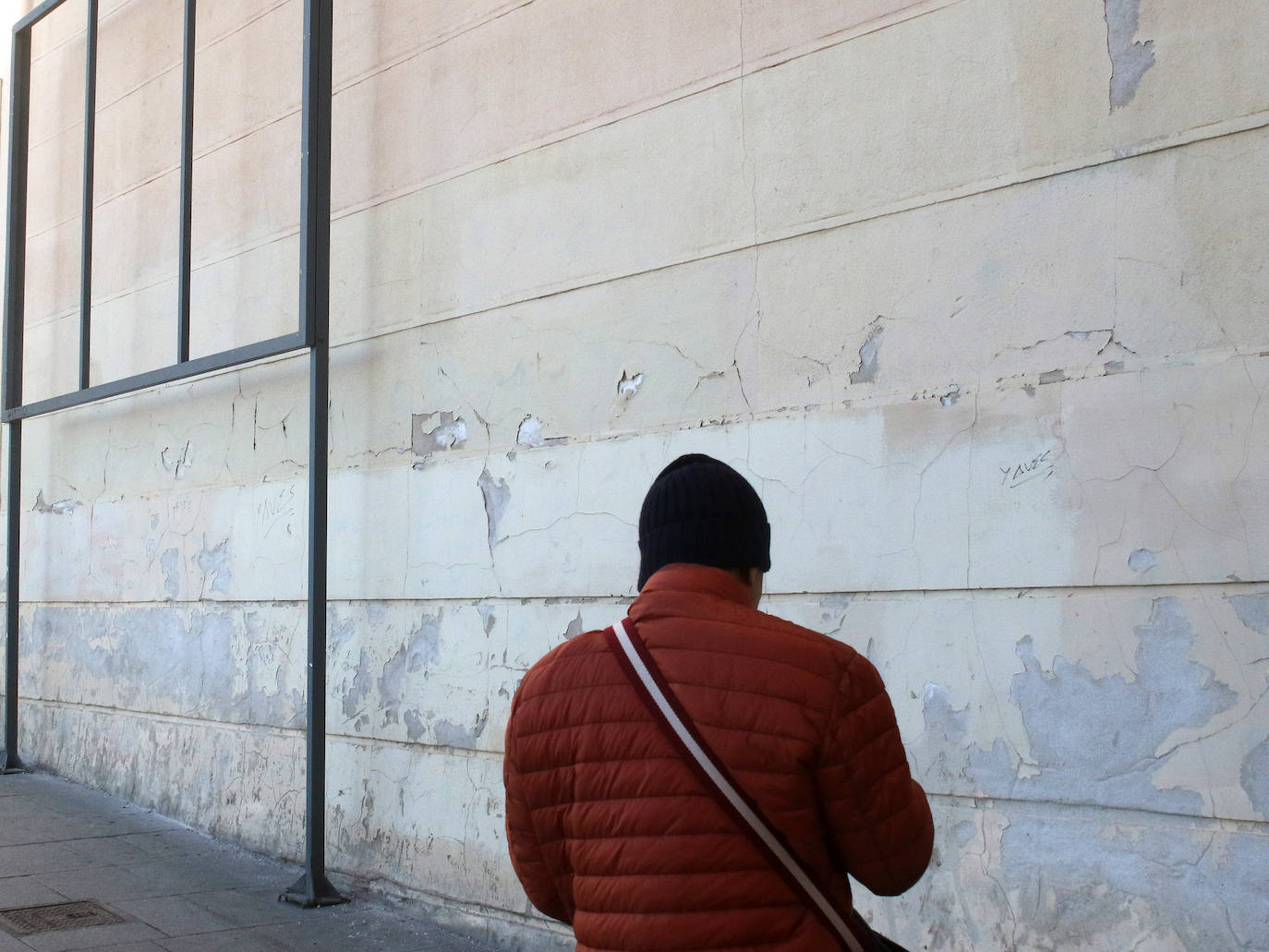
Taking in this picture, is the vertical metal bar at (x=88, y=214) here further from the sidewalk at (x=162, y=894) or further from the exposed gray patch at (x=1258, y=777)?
the exposed gray patch at (x=1258, y=777)

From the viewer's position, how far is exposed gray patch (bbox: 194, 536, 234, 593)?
6371 millimetres

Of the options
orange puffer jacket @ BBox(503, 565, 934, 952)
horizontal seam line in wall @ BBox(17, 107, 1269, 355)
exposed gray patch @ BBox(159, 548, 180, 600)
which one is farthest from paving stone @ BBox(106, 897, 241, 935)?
orange puffer jacket @ BBox(503, 565, 934, 952)

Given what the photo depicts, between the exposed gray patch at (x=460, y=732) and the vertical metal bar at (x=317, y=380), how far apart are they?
1.66 ft

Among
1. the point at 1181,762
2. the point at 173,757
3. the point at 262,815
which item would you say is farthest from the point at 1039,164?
the point at 173,757

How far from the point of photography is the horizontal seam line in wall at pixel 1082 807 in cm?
307

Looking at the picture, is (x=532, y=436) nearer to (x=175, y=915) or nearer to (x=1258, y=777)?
(x=175, y=915)

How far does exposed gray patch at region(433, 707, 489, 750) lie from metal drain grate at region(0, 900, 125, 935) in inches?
53.8

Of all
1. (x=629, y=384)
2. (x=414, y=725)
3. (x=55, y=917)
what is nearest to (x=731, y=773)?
(x=629, y=384)

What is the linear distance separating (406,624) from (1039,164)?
308 cm

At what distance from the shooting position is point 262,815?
5.94 m

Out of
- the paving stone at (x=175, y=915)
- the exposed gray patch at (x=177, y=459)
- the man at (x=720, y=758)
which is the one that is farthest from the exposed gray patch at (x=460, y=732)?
the man at (x=720, y=758)

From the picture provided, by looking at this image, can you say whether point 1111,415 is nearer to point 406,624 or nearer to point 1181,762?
point 1181,762

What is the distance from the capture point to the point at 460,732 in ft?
16.6

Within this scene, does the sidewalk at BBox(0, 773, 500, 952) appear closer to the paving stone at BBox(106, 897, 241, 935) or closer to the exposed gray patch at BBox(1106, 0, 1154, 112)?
the paving stone at BBox(106, 897, 241, 935)
